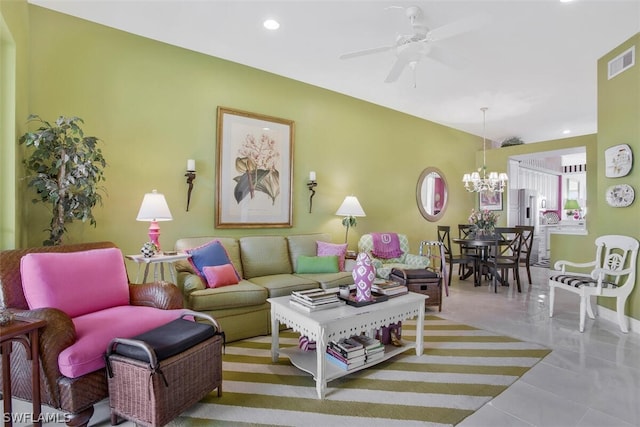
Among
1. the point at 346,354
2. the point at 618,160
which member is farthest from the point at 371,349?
the point at 618,160

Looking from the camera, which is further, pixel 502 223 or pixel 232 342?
pixel 502 223

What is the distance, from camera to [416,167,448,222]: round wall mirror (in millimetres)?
6120

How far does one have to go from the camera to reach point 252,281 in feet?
11.1

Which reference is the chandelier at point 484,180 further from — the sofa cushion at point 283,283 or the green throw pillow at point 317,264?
the sofa cushion at point 283,283

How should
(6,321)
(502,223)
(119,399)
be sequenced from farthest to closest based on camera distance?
1. (502,223)
2. (119,399)
3. (6,321)

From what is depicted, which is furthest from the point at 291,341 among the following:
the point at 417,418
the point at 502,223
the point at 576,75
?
the point at 502,223

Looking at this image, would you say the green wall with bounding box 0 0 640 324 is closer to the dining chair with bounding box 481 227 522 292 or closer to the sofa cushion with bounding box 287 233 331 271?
the sofa cushion with bounding box 287 233 331 271

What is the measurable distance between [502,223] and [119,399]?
7.43 meters

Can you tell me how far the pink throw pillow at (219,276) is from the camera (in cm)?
304

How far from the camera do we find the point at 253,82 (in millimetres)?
4035

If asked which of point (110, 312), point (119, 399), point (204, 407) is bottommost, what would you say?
point (204, 407)

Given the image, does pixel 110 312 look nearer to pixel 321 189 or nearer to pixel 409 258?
pixel 321 189

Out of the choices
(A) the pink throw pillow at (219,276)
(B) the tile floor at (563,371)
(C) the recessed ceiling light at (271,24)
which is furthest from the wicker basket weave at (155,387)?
(C) the recessed ceiling light at (271,24)

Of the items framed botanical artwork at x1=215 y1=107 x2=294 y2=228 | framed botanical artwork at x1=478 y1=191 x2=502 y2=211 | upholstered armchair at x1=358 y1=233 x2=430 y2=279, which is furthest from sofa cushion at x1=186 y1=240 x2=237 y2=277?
framed botanical artwork at x1=478 y1=191 x2=502 y2=211
